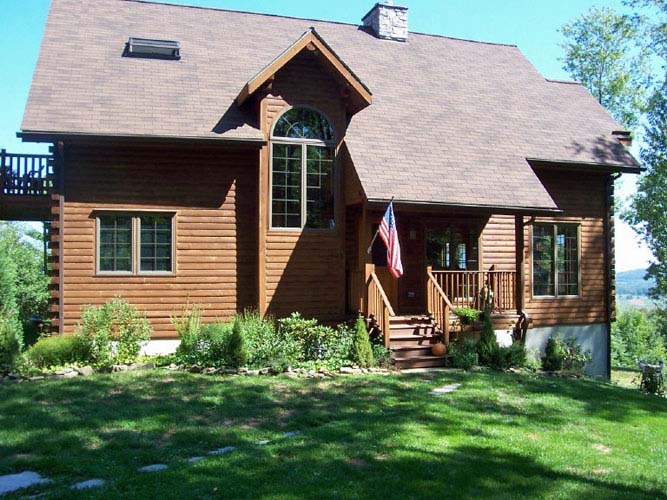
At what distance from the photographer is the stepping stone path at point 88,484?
5.72 meters

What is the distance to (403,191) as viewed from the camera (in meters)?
13.2

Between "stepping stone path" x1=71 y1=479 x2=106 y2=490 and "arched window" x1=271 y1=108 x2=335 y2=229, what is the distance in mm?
8248

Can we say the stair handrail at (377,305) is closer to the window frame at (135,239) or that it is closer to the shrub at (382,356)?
the shrub at (382,356)

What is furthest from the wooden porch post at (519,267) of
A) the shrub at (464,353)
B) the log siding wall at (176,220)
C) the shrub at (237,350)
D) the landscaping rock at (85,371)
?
the landscaping rock at (85,371)

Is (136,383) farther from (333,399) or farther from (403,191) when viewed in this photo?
(403,191)

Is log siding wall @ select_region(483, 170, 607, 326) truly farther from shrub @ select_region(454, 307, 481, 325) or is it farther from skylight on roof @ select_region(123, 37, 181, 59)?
skylight on roof @ select_region(123, 37, 181, 59)

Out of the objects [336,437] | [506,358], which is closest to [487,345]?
[506,358]

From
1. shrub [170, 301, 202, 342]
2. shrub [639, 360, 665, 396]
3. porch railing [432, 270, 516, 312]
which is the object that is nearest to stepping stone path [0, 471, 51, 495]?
shrub [170, 301, 202, 342]

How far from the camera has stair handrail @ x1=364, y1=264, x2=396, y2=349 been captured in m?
12.5

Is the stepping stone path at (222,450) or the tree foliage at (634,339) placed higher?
the stepping stone path at (222,450)

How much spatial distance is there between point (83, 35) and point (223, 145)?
5253 millimetres

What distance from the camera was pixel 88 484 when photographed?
5820mm

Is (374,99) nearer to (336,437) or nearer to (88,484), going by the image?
(336,437)

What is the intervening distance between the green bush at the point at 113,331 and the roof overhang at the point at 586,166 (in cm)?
988
